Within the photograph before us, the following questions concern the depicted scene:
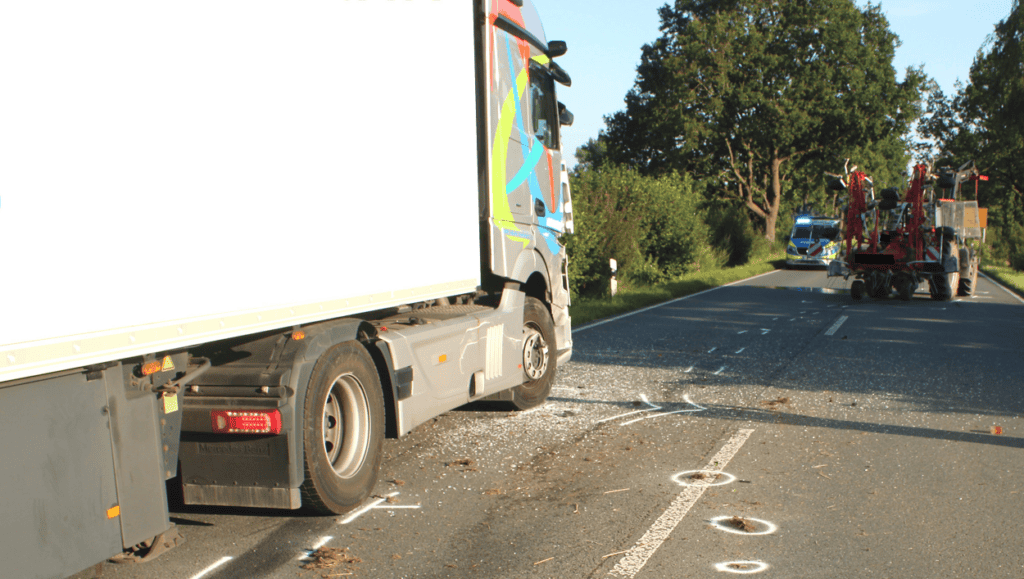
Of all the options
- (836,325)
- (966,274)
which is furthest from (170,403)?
(966,274)

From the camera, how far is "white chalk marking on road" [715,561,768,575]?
13.7 ft

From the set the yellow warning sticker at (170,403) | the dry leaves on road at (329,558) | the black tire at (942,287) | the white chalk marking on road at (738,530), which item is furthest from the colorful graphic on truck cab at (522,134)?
the black tire at (942,287)

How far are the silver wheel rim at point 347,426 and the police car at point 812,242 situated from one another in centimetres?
3274

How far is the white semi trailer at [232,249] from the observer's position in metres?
3.13

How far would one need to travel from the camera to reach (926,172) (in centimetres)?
2161

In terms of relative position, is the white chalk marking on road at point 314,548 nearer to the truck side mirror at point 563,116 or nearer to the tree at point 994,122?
the truck side mirror at point 563,116

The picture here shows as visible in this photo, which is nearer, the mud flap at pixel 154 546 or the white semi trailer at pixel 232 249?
the white semi trailer at pixel 232 249

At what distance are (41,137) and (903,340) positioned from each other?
1233 cm

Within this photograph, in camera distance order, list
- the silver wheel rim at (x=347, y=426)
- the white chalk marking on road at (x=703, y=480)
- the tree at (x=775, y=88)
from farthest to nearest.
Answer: the tree at (x=775, y=88), the white chalk marking on road at (x=703, y=480), the silver wheel rim at (x=347, y=426)

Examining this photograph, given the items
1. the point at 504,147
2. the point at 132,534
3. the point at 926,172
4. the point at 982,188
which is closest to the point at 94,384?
the point at 132,534

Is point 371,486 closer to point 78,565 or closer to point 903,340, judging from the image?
point 78,565

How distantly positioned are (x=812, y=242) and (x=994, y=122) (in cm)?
1284

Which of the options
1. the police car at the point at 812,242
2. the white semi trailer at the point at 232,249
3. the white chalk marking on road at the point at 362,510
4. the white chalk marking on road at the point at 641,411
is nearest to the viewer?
the white semi trailer at the point at 232,249

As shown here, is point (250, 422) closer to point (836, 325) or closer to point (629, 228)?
point (836, 325)
